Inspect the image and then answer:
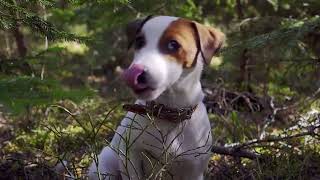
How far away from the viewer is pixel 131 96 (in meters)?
5.20

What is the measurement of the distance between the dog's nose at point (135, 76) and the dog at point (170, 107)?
0.11 feet

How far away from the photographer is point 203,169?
323 cm

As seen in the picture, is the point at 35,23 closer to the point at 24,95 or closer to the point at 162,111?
the point at 24,95

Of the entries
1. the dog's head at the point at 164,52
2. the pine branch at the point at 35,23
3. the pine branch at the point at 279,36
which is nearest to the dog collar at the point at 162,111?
the dog's head at the point at 164,52

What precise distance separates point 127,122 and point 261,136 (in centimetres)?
172

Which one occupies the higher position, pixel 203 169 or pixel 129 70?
pixel 129 70

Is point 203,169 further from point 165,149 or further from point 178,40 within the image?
point 178,40

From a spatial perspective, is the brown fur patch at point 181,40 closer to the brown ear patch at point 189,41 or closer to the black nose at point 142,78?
the brown ear patch at point 189,41

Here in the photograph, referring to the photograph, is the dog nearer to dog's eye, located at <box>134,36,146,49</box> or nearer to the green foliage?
dog's eye, located at <box>134,36,146,49</box>

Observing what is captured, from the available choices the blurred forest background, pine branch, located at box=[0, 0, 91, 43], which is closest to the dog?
the blurred forest background

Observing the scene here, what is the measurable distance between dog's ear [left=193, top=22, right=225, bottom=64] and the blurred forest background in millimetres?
629

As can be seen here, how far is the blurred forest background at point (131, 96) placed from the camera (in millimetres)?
3180

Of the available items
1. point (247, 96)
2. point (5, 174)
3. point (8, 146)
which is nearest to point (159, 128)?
point (5, 174)

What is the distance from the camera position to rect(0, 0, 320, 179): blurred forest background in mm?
3180
